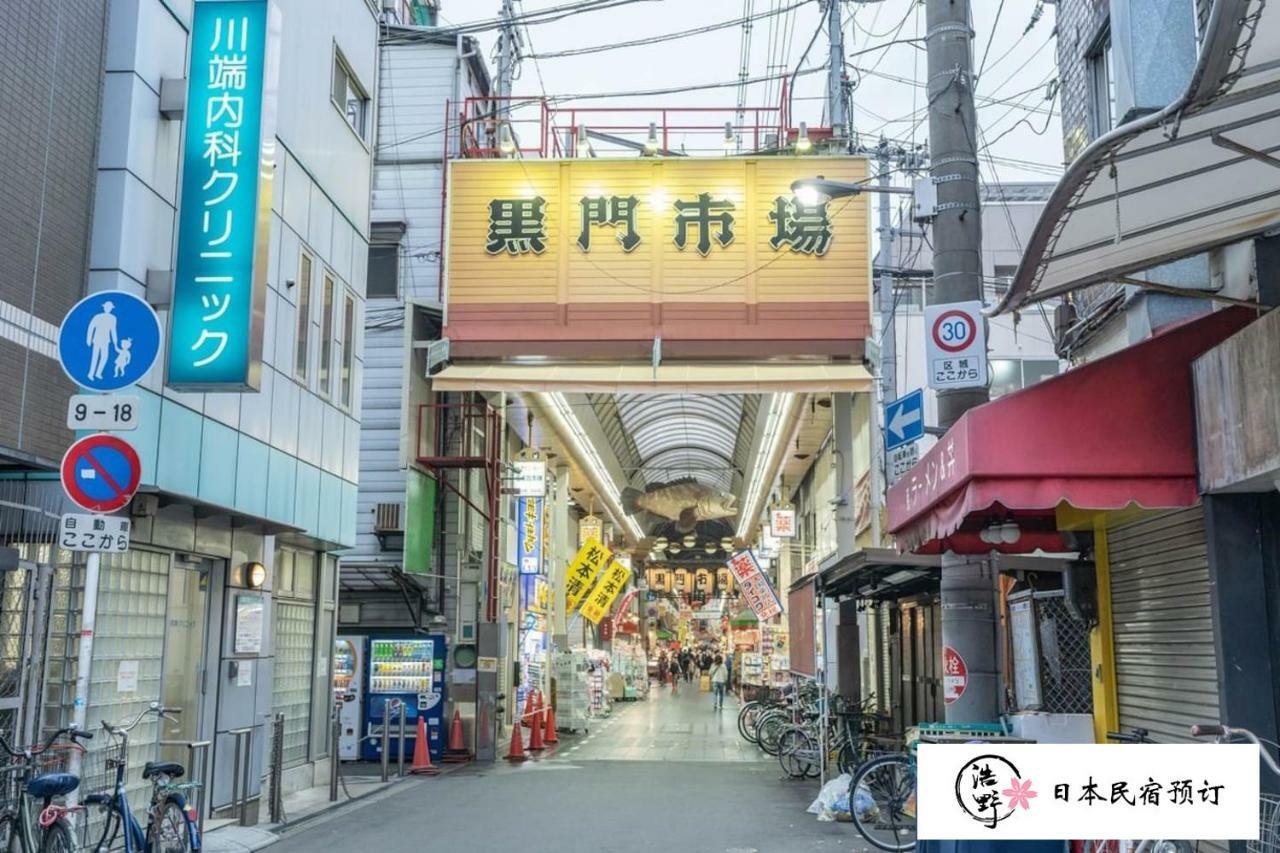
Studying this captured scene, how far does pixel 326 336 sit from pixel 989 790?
12.7 metres

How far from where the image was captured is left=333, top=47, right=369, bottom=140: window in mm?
17736

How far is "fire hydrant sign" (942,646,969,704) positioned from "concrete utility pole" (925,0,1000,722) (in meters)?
0.02

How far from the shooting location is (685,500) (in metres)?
58.1

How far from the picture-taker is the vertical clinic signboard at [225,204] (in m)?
11.1

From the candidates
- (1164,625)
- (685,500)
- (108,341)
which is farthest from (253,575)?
(685,500)

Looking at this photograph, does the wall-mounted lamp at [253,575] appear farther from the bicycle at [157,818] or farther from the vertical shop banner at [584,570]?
the vertical shop banner at [584,570]

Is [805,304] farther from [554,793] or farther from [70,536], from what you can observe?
[70,536]

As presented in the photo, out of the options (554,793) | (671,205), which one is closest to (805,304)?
(671,205)

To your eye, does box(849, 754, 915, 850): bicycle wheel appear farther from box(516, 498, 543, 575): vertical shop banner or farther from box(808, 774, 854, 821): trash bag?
box(516, 498, 543, 575): vertical shop banner

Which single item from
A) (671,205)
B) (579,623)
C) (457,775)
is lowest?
(457,775)

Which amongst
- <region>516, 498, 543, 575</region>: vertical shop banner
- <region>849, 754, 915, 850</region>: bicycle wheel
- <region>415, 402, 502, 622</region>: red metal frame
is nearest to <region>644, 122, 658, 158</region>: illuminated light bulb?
<region>415, 402, 502, 622</region>: red metal frame

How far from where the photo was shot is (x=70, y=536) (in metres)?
8.27

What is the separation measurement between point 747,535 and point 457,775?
108ft

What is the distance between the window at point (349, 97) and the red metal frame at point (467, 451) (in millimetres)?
6258
